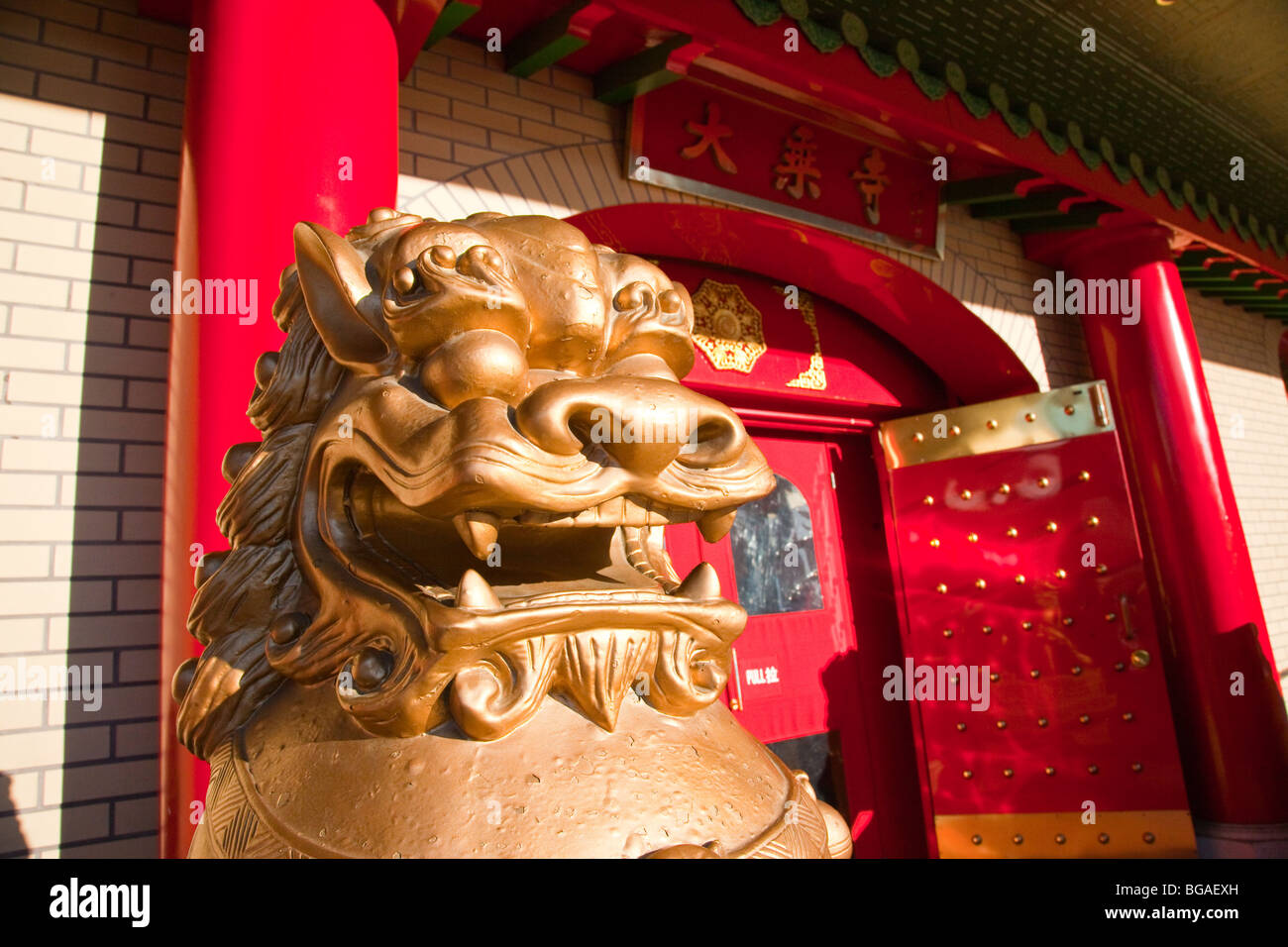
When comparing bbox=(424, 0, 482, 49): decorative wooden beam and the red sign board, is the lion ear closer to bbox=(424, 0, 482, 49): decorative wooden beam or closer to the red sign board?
bbox=(424, 0, 482, 49): decorative wooden beam

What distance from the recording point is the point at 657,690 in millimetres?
730

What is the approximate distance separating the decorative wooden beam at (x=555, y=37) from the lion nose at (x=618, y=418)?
184cm

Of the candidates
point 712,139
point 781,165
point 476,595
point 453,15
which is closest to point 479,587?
point 476,595

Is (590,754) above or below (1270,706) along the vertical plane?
above

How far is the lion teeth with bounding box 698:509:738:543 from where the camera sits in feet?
2.48

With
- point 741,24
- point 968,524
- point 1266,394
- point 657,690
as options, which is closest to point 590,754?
point 657,690

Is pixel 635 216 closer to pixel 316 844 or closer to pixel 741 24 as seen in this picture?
pixel 741 24

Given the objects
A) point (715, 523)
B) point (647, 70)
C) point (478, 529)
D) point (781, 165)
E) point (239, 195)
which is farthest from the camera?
point (781, 165)

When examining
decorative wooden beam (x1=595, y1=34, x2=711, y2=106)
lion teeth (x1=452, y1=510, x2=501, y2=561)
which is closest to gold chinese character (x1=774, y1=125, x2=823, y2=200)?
decorative wooden beam (x1=595, y1=34, x2=711, y2=106)

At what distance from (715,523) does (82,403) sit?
1547mm

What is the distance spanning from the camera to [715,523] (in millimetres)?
767

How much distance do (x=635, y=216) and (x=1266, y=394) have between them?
192 inches

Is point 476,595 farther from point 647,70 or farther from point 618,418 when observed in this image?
point 647,70

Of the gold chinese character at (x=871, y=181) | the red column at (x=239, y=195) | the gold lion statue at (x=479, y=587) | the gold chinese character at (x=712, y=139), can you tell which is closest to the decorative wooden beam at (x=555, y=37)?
the gold chinese character at (x=712, y=139)
